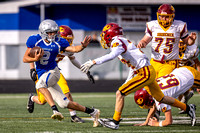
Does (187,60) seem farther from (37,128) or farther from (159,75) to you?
(37,128)

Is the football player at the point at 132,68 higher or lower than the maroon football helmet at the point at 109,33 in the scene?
lower

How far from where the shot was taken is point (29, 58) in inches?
265

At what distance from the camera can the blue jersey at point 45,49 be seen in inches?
274

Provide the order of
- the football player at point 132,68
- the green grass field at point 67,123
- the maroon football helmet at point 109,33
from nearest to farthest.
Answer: the green grass field at point 67,123
the football player at point 132,68
the maroon football helmet at point 109,33

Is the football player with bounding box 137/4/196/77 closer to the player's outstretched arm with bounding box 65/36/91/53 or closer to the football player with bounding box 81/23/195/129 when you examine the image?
the football player with bounding box 81/23/195/129

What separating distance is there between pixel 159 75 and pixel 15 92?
9.11m

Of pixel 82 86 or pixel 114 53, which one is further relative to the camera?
pixel 82 86

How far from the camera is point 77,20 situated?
2175 centimetres

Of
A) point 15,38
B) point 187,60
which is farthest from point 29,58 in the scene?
point 15,38

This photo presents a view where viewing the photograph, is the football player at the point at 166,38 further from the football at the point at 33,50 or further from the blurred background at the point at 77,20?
the blurred background at the point at 77,20

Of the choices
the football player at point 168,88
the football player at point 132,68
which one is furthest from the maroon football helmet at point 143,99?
the football player at point 132,68

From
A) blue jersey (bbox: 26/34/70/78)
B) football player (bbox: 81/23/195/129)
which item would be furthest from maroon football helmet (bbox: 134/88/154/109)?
blue jersey (bbox: 26/34/70/78)

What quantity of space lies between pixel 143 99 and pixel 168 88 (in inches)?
21.1

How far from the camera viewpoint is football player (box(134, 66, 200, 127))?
671 centimetres
